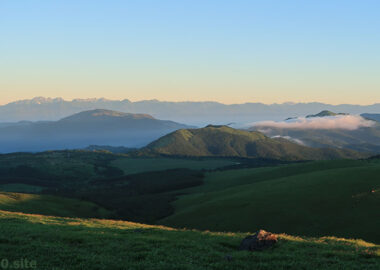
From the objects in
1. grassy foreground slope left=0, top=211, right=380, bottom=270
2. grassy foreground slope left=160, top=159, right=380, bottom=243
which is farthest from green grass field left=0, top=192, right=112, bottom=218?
grassy foreground slope left=0, top=211, right=380, bottom=270

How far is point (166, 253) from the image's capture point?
2819 centimetres

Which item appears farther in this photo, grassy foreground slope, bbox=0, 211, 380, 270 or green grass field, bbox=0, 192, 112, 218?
green grass field, bbox=0, 192, 112, 218

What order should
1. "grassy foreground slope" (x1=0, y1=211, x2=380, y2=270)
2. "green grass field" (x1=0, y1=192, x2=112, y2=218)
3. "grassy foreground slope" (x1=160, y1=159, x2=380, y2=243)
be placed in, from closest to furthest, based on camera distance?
"grassy foreground slope" (x1=0, y1=211, x2=380, y2=270), "grassy foreground slope" (x1=160, y1=159, x2=380, y2=243), "green grass field" (x1=0, y1=192, x2=112, y2=218)

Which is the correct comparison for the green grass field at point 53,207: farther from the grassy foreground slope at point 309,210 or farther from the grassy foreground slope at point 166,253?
the grassy foreground slope at point 166,253

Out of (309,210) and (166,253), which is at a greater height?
(166,253)

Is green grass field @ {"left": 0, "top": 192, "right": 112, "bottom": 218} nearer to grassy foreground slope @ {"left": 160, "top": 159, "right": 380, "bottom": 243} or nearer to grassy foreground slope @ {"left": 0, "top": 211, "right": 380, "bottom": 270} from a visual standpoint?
grassy foreground slope @ {"left": 160, "top": 159, "right": 380, "bottom": 243}

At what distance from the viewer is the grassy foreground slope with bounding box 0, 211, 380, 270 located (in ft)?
82.2

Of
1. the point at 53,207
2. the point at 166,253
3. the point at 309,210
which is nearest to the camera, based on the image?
the point at 166,253

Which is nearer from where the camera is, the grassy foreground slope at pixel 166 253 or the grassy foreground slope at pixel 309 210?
the grassy foreground slope at pixel 166 253

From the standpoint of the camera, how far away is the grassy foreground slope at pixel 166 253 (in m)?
25.1

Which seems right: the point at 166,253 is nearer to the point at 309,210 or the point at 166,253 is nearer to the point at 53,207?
the point at 309,210

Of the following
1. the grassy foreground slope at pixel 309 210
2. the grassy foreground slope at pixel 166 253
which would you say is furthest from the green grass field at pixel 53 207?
the grassy foreground slope at pixel 166 253

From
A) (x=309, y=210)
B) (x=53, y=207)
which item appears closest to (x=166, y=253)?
(x=309, y=210)

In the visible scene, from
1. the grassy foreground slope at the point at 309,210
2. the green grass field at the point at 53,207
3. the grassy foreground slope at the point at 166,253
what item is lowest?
the green grass field at the point at 53,207
